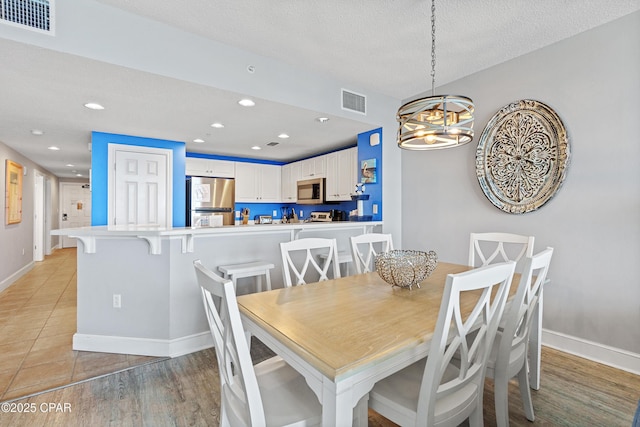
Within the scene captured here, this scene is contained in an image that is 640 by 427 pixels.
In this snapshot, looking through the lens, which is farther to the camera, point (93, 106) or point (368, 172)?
point (368, 172)

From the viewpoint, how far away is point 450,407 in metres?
1.16

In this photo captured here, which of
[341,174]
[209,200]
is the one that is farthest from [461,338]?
[209,200]

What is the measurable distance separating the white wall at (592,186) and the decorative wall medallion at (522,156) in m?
0.07

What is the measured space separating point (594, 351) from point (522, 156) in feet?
5.63

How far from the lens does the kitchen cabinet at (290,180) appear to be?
Result: 5797 mm

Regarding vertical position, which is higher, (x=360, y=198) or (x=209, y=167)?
(x=209, y=167)

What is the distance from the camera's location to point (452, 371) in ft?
4.62

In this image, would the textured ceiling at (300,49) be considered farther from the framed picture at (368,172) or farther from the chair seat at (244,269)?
the chair seat at (244,269)

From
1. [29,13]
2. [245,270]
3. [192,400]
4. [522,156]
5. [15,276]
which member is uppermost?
[29,13]

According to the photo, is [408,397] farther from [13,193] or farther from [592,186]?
[13,193]

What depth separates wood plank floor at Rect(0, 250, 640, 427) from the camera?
1.75 m

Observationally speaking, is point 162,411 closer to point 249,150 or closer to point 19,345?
point 19,345

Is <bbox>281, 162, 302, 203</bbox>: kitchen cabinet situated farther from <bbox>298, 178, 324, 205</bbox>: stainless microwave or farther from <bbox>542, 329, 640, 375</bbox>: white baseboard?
<bbox>542, 329, 640, 375</bbox>: white baseboard

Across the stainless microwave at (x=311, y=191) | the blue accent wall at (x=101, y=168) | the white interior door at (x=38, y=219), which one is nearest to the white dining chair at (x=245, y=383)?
the blue accent wall at (x=101, y=168)
